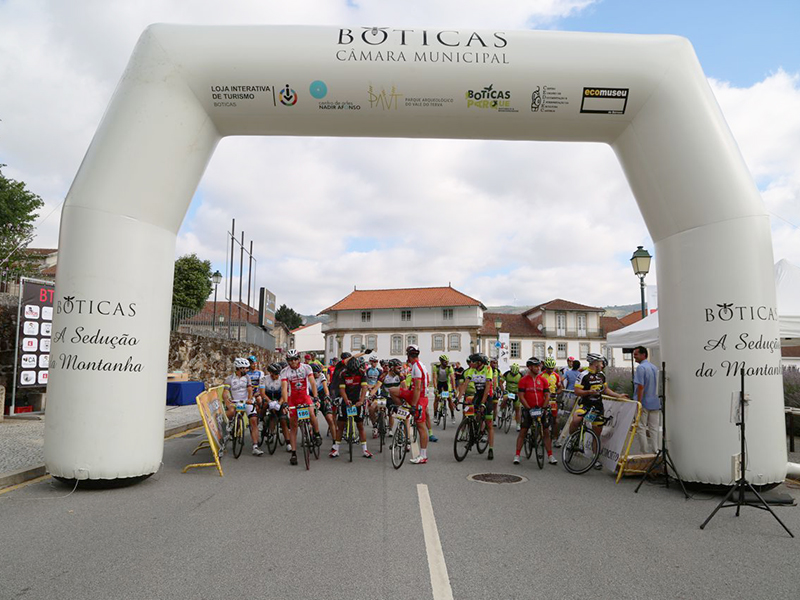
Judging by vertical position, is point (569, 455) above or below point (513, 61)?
below

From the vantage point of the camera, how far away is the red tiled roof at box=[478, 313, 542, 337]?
72.8 meters

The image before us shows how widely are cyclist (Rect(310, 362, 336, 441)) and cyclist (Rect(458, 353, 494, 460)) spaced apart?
262 cm

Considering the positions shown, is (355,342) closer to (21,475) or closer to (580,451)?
(580,451)

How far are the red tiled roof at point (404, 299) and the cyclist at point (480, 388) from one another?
5679cm

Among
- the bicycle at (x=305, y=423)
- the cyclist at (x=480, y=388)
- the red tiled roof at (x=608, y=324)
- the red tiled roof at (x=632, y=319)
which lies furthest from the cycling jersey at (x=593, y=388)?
the red tiled roof at (x=608, y=324)

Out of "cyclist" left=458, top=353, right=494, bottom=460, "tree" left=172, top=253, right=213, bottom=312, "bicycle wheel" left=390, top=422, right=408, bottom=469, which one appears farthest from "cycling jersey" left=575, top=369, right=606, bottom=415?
"tree" left=172, top=253, right=213, bottom=312

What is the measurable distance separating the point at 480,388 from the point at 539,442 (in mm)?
1423

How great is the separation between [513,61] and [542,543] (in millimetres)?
5960

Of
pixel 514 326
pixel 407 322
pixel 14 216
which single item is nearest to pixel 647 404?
pixel 14 216

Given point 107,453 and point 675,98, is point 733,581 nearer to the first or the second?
point 675,98

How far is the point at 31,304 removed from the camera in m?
13.9

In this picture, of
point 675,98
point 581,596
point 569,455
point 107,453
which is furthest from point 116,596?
point 675,98

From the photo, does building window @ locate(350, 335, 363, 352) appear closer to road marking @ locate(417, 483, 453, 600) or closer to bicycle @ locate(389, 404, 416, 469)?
bicycle @ locate(389, 404, 416, 469)

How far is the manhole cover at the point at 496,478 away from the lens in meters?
8.16
